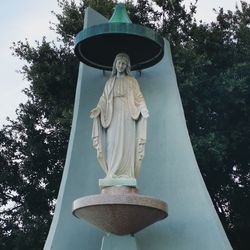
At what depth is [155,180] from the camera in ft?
30.3

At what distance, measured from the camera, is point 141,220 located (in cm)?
774

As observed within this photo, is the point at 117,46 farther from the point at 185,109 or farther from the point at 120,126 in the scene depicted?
the point at 185,109

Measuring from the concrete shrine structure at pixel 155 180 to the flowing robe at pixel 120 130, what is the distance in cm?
91

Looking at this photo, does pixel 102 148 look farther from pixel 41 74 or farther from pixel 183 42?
pixel 183 42

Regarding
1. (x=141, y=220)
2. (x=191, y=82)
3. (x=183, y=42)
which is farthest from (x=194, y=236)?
(x=183, y=42)

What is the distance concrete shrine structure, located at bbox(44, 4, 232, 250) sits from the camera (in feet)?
28.2

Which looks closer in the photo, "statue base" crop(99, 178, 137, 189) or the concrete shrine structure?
"statue base" crop(99, 178, 137, 189)

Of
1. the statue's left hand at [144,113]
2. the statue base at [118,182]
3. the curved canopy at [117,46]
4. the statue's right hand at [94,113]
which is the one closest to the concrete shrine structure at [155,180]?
the curved canopy at [117,46]

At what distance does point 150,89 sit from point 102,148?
2083mm

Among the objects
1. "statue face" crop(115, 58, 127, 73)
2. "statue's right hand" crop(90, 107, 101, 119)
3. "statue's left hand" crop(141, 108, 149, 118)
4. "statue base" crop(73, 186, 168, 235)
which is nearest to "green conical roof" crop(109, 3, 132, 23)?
"statue face" crop(115, 58, 127, 73)

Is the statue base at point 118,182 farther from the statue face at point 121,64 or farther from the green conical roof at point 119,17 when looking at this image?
the green conical roof at point 119,17

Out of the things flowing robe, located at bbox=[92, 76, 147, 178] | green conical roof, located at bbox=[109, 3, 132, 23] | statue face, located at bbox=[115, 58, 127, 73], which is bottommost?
flowing robe, located at bbox=[92, 76, 147, 178]

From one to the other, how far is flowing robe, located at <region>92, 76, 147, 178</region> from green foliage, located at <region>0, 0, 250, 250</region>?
4425 millimetres

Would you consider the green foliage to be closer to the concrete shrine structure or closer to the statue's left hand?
the concrete shrine structure
